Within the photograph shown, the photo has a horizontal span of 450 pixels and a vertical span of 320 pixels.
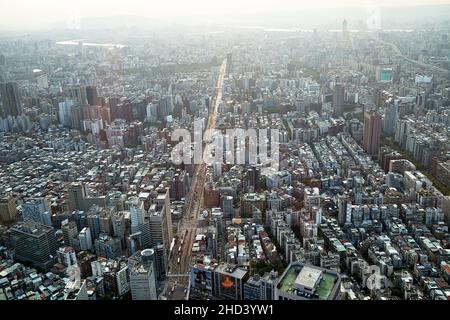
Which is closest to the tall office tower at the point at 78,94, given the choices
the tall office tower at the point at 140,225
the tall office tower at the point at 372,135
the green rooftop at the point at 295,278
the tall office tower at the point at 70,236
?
the tall office tower at the point at 70,236

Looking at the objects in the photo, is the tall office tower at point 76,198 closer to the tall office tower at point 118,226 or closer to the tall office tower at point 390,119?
the tall office tower at point 118,226

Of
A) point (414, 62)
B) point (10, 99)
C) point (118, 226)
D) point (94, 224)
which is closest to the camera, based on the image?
point (118, 226)

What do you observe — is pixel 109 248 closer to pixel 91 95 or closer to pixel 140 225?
pixel 140 225

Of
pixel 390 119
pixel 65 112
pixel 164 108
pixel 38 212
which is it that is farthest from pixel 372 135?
pixel 65 112
